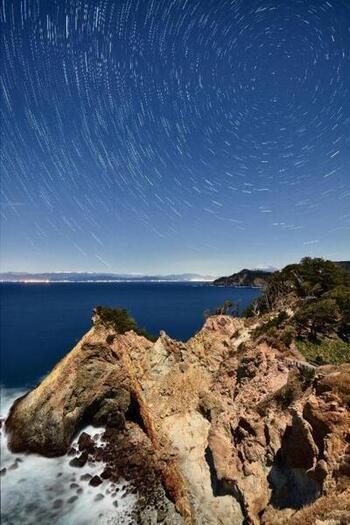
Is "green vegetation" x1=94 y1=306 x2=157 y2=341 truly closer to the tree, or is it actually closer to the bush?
the bush

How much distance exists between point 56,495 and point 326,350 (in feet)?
99.5

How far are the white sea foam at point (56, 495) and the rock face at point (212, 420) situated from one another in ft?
5.37

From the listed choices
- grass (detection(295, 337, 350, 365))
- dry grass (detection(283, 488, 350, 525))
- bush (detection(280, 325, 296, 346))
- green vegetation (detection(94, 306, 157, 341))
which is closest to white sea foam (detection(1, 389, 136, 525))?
green vegetation (detection(94, 306, 157, 341))

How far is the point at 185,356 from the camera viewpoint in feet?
130

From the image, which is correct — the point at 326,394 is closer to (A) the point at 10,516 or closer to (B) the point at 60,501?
(B) the point at 60,501

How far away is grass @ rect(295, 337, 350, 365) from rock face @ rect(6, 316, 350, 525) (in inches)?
231

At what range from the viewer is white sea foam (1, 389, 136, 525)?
28125 mm

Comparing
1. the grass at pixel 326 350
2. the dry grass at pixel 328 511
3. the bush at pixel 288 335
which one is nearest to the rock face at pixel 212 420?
the dry grass at pixel 328 511

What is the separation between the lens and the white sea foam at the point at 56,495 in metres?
28.1

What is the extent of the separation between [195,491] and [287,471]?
396 inches

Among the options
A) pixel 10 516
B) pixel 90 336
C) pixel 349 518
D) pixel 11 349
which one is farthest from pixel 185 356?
pixel 11 349

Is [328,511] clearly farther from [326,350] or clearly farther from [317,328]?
[317,328]

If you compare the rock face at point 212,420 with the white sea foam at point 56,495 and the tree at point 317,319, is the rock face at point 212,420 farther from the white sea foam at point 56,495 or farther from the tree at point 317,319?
the tree at point 317,319

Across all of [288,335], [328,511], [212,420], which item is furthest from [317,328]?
[328,511]
